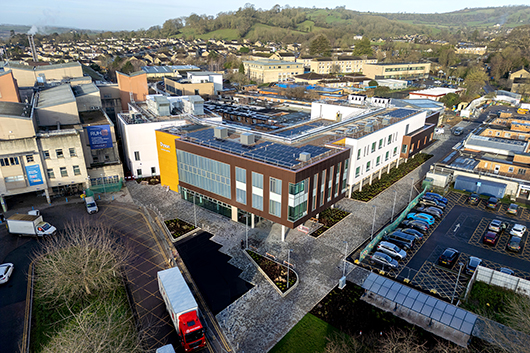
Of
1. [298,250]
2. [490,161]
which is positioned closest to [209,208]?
[298,250]

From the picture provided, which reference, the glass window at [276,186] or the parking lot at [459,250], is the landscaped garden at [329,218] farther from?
the glass window at [276,186]

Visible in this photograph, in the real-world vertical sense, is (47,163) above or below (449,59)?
below

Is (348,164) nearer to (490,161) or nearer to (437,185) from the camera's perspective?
(437,185)

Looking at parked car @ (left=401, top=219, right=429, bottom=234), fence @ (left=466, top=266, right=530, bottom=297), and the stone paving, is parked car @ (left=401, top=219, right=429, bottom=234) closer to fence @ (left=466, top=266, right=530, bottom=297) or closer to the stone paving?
the stone paving

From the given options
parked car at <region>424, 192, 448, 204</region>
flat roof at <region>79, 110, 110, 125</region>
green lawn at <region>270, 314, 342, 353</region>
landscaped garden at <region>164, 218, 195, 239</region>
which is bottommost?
green lawn at <region>270, 314, 342, 353</region>

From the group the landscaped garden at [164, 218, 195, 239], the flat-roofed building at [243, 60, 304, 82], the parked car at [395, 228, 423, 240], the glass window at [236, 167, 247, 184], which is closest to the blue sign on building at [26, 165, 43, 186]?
the landscaped garden at [164, 218, 195, 239]

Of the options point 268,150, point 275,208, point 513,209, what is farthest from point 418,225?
point 268,150
